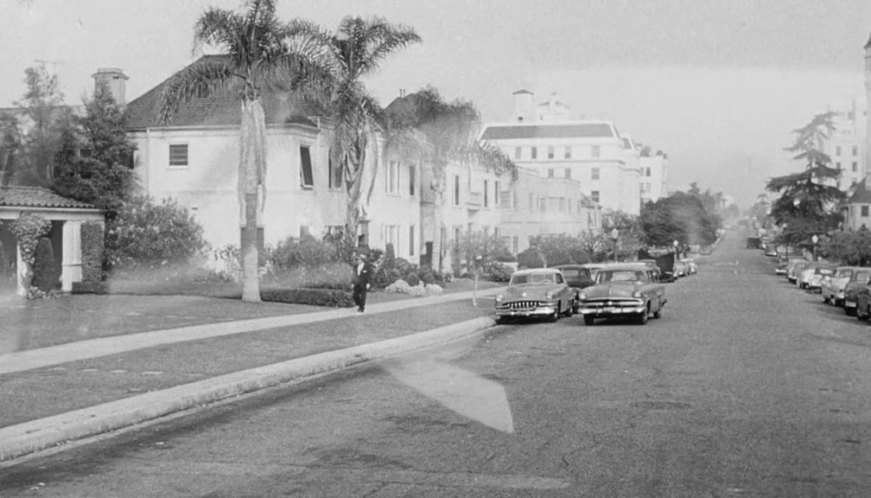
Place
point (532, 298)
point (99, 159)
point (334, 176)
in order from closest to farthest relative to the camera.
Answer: point (532, 298) → point (99, 159) → point (334, 176)

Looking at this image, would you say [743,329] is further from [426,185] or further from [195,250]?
[426,185]

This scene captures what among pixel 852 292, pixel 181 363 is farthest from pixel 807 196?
pixel 181 363

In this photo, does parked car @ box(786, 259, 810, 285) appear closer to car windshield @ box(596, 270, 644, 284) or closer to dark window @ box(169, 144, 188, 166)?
car windshield @ box(596, 270, 644, 284)

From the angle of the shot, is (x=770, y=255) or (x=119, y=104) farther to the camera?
(x=770, y=255)

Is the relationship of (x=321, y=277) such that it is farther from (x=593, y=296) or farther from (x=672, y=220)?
(x=672, y=220)

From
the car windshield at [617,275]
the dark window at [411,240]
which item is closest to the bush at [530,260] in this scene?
the dark window at [411,240]

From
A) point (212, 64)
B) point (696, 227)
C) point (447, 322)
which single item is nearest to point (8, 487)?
point (447, 322)

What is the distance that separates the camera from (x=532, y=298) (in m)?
29.5

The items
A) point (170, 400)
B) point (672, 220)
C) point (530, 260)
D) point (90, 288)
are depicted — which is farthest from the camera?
point (672, 220)

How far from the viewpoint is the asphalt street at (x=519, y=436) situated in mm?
9055

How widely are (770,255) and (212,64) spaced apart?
121483 mm

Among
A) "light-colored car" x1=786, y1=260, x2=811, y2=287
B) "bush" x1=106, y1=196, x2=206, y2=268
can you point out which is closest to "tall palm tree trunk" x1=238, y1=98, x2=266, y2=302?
"bush" x1=106, y1=196, x2=206, y2=268

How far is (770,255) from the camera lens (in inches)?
5610

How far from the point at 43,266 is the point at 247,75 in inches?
332
